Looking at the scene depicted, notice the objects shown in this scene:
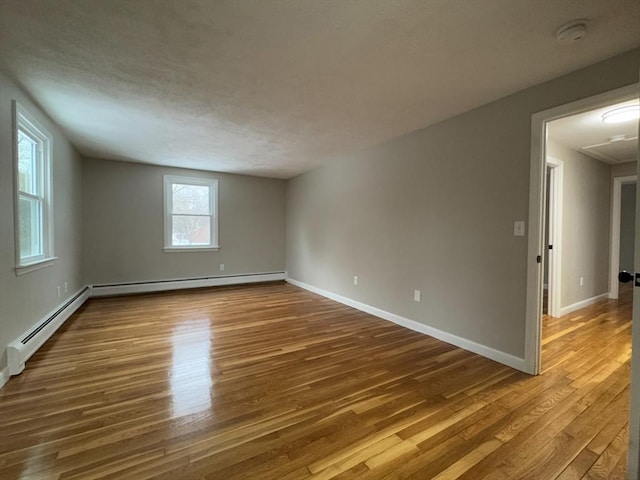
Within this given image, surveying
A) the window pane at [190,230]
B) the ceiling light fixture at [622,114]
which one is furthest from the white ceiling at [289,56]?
the window pane at [190,230]

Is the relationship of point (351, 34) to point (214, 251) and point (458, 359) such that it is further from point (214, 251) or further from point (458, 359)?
point (214, 251)

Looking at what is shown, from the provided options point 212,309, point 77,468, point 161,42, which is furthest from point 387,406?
point 212,309

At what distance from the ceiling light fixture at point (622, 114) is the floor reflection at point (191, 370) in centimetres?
402

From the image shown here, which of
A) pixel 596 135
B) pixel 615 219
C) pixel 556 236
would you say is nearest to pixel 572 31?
pixel 596 135

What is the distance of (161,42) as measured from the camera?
1.78m

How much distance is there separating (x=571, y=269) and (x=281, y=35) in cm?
465

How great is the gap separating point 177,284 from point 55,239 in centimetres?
230

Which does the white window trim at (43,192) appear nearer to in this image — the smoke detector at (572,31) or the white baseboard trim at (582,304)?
the smoke detector at (572,31)

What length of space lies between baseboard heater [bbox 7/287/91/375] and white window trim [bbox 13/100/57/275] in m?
0.56

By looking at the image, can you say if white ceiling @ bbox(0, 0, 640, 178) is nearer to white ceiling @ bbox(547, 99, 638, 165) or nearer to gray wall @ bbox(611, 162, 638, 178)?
white ceiling @ bbox(547, 99, 638, 165)

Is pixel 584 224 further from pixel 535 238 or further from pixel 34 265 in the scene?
pixel 34 265

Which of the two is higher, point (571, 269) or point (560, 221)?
point (560, 221)

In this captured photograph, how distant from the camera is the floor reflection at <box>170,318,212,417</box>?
1.86 meters

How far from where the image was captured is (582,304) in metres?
4.14
